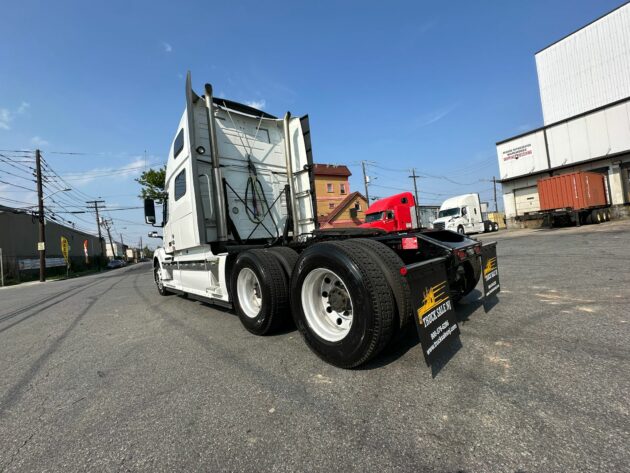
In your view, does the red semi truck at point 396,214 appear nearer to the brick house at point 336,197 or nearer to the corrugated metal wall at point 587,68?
the brick house at point 336,197

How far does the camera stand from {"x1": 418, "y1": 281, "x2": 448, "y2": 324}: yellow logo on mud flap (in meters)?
2.41

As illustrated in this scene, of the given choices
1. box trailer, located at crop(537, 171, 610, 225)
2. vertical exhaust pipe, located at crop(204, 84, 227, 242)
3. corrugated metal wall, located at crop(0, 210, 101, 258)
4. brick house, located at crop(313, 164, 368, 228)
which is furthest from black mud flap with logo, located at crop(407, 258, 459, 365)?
brick house, located at crop(313, 164, 368, 228)

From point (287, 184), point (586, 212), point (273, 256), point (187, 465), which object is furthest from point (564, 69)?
point (187, 465)

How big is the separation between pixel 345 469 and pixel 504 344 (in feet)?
7.01

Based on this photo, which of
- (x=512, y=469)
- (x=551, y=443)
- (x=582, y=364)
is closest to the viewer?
(x=512, y=469)

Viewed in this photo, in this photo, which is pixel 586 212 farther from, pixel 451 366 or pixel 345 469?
pixel 345 469

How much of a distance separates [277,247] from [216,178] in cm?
165

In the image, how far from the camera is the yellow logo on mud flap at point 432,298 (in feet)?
7.89

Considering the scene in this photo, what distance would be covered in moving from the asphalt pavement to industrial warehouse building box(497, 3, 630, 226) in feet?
79.6

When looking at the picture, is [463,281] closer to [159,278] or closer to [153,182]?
[159,278]

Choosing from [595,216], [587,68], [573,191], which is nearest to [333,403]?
[573,191]

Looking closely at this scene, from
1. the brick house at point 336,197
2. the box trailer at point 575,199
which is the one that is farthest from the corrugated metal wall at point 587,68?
the brick house at point 336,197

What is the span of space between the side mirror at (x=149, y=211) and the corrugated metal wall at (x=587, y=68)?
38.2 metres

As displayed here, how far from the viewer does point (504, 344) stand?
3.02m
